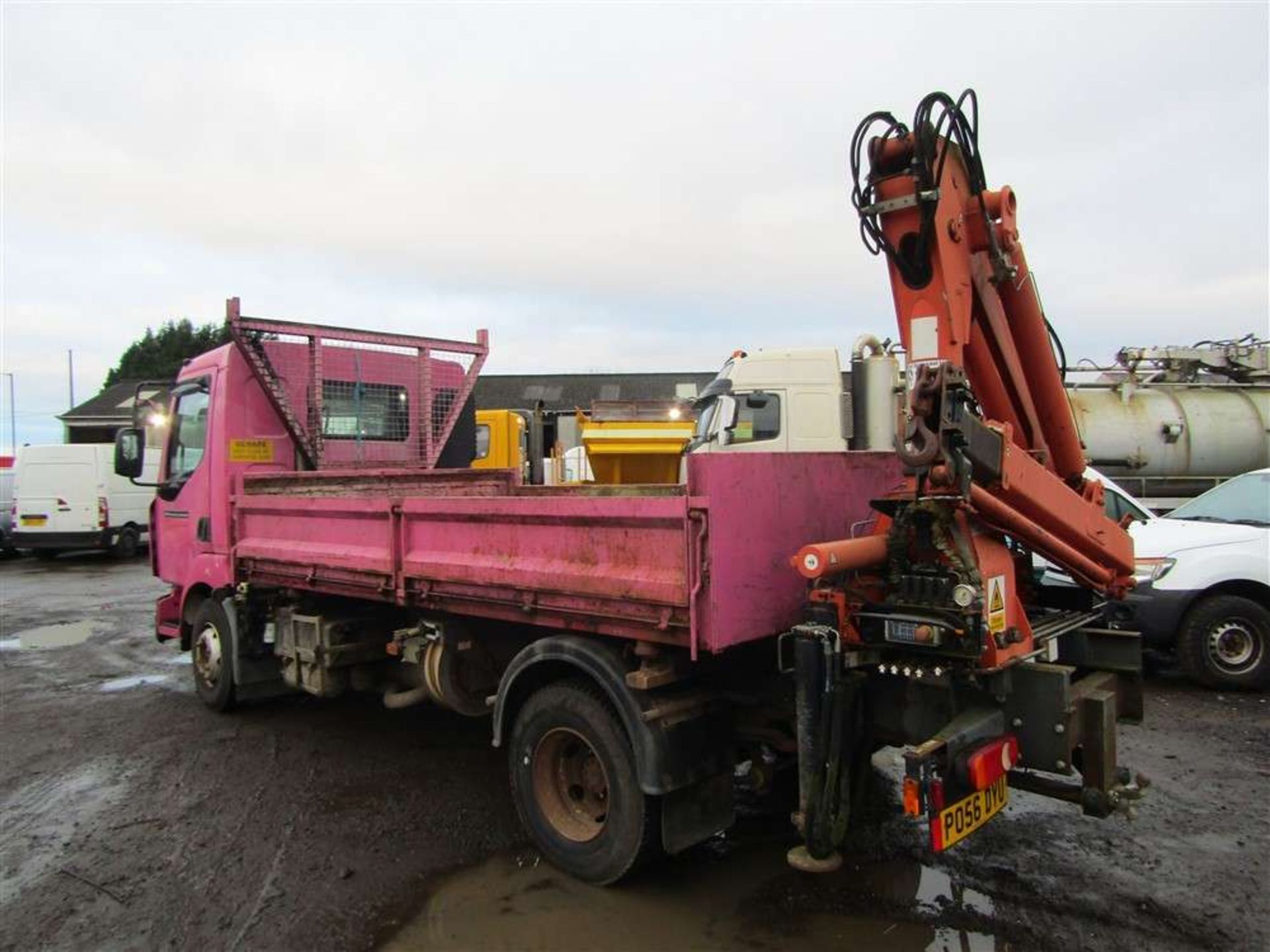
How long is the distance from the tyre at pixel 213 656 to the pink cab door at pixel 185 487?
397mm

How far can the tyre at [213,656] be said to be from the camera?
643cm

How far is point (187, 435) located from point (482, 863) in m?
4.46

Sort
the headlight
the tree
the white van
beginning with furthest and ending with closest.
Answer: the tree
the white van
the headlight

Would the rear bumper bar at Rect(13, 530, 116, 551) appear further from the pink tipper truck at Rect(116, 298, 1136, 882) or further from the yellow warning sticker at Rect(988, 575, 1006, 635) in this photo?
the yellow warning sticker at Rect(988, 575, 1006, 635)

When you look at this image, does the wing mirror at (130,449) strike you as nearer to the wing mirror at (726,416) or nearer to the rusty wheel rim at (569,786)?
the rusty wheel rim at (569,786)

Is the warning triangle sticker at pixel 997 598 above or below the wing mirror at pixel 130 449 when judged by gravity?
below

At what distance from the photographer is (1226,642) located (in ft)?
22.3

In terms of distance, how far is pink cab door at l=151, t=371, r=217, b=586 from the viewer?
21.6ft

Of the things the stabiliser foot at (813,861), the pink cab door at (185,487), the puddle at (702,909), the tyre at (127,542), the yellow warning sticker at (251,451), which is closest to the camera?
the stabiliser foot at (813,861)

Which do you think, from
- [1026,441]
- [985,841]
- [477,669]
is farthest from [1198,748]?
[477,669]

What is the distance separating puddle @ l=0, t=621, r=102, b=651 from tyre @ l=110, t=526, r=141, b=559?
825 centimetres

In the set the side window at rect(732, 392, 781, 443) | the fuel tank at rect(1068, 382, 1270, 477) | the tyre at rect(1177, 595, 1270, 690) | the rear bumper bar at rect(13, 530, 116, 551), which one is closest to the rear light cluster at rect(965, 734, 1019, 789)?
the tyre at rect(1177, 595, 1270, 690)

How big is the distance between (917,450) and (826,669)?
2.72ft

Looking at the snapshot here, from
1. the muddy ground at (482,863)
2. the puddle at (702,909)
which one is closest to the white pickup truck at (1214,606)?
the muddy ground at (482,863)
